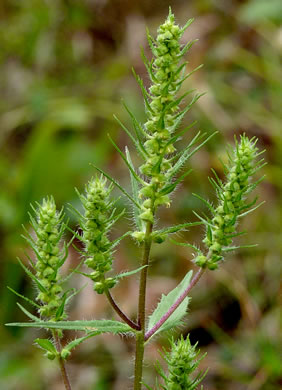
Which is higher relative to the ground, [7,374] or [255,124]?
[255,124]

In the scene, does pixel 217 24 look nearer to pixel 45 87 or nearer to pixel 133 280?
pixel 45 87

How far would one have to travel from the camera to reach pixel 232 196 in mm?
1857

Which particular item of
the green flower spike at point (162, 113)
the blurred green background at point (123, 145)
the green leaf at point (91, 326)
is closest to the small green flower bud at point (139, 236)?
the green flower spike at point (162, 113)

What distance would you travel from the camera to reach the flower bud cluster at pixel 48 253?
1.88 metres

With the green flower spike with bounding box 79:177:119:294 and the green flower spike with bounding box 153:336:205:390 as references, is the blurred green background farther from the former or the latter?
the green flower spike with bounding box 79:177:119:294

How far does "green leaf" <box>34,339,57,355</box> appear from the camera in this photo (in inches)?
74.6

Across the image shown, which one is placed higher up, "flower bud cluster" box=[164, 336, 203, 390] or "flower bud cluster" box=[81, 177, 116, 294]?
"flower bud cluster" box=[81, 177, 116, 294]

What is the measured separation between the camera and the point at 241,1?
8.34 meters

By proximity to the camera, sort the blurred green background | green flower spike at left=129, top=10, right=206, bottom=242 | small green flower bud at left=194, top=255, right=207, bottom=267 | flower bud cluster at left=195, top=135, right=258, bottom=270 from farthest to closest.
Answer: the blurred green background, small green flower bud at left=194, top=255, right=207, bottom=267, flower bud cluster at left=195, top=135, right=258, bottom=270, green flower spike at left=129, top=10, right=206, bottom=242

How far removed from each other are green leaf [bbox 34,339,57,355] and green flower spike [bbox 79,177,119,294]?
0.81 ft

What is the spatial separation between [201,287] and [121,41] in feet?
14.4

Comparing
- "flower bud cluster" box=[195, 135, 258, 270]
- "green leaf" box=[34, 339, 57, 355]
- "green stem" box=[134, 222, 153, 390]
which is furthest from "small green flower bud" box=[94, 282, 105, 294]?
"flower bud cluster" box=[195, 135, 258, 270]

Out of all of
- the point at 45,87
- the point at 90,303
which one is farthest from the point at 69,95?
the point at 90,303

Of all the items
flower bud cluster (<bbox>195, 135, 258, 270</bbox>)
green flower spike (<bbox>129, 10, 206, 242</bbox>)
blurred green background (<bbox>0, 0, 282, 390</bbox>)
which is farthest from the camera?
blurred green background (<bbox>0, 0, 282, 390</bbox>)
